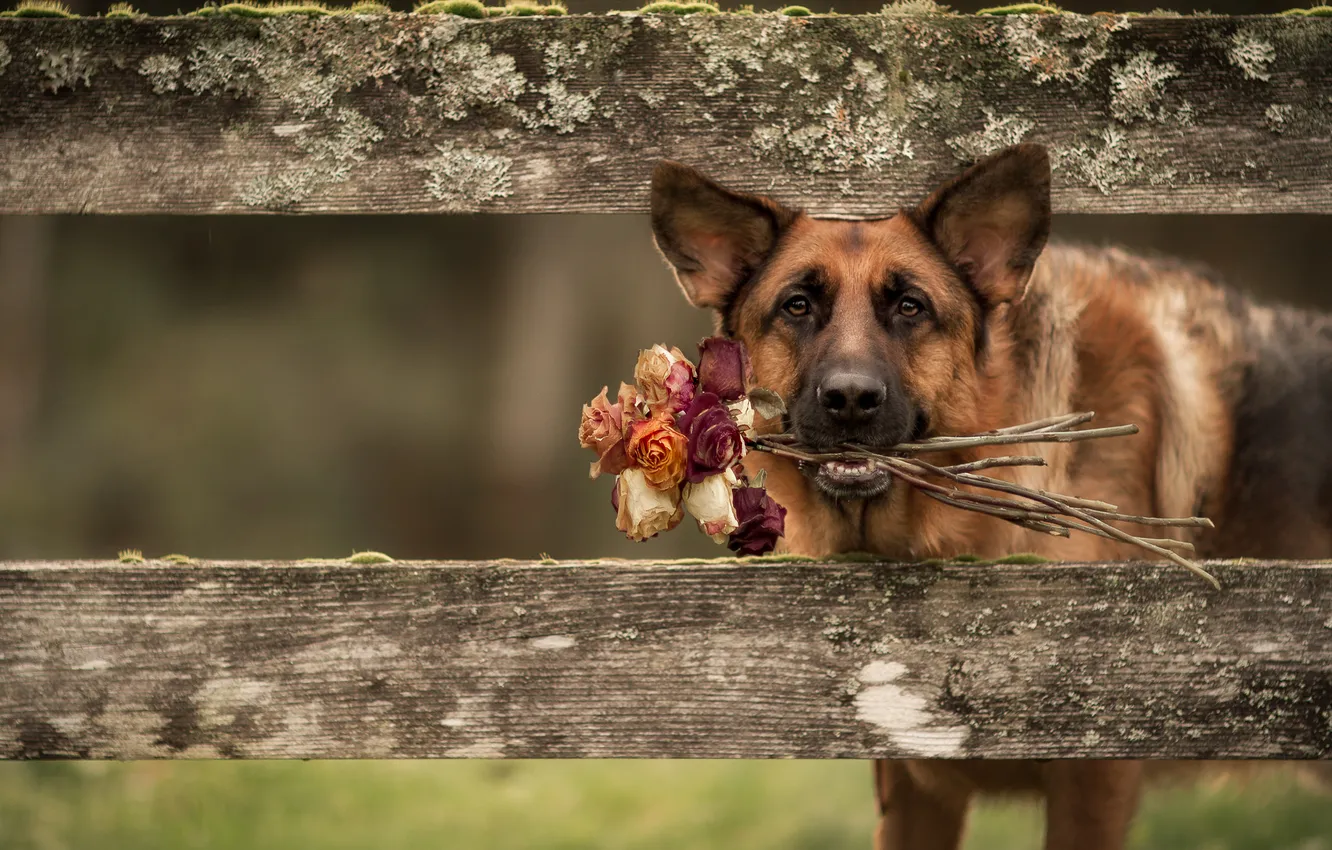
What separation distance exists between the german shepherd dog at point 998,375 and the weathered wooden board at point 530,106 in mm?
109

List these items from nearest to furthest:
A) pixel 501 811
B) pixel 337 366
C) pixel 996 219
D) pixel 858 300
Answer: pixel 996 219 < pixel 858 300 < pixel 501 811 < pixel 337 366

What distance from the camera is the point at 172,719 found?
174 cm

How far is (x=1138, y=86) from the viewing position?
5.94 ft

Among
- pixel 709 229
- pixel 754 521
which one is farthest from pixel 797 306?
pixel 754 521

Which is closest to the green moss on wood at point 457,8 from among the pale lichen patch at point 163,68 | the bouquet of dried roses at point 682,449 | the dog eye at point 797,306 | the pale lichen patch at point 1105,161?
the pale lichen patch at point 163,68

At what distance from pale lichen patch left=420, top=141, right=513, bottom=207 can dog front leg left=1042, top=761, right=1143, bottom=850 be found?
1.94 meters

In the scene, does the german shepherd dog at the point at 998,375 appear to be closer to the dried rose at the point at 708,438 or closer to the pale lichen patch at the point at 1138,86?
the pale lichen patch at the point at 1138,86

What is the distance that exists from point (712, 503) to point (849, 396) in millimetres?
518

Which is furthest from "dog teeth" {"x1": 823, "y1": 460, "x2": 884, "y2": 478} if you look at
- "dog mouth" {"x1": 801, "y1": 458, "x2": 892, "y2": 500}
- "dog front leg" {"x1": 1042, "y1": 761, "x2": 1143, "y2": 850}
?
"dog front leg" {"x1": 1042, "y1": 761, "x2": 1143, "y2": 850}

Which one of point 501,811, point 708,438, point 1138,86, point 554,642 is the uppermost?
point 1138,86

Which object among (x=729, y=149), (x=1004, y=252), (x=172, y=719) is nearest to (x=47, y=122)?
(x=172, y=719)

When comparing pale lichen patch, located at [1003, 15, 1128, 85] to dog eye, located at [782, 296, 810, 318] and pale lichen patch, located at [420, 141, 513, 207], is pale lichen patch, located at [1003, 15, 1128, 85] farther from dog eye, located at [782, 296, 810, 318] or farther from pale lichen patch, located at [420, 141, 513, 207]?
pale lichen patch, located at [420, 141, 513, 207]

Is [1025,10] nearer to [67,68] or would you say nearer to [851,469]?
[851,469]

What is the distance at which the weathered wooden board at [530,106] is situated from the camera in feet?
5.95
